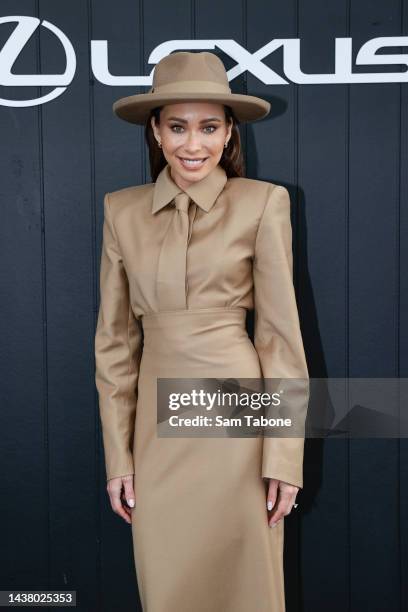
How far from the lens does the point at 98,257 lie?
2.69 meters

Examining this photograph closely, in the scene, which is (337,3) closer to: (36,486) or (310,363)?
(310,363)

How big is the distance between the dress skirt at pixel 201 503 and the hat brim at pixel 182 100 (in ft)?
1.76

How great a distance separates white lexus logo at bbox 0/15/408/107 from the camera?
260cm

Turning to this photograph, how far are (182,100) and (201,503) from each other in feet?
3.37

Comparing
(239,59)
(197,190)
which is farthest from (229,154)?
(239,59)

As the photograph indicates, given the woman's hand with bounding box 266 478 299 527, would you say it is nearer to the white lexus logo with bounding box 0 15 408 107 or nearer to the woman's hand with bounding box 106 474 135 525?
the woman's hand with bounding box 106 474 135 525

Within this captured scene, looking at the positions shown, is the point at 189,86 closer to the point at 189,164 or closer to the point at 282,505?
the point at 189,164

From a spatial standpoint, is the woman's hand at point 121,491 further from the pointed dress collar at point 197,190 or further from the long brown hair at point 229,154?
the long brown hair at point 229,154

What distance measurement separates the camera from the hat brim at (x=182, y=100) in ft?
6.81

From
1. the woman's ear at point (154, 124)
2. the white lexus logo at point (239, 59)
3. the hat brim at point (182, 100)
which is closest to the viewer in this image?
the hat brim at point (182, 100)

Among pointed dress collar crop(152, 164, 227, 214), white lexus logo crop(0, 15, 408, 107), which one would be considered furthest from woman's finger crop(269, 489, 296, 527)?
white lexus logo crop(0, 15, 408, 107)

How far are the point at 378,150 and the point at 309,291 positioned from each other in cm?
50

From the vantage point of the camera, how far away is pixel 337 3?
2605 mm

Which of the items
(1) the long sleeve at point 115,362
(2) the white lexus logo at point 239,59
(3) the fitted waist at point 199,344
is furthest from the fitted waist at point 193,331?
(2) the white lexus logo at point 239,59
